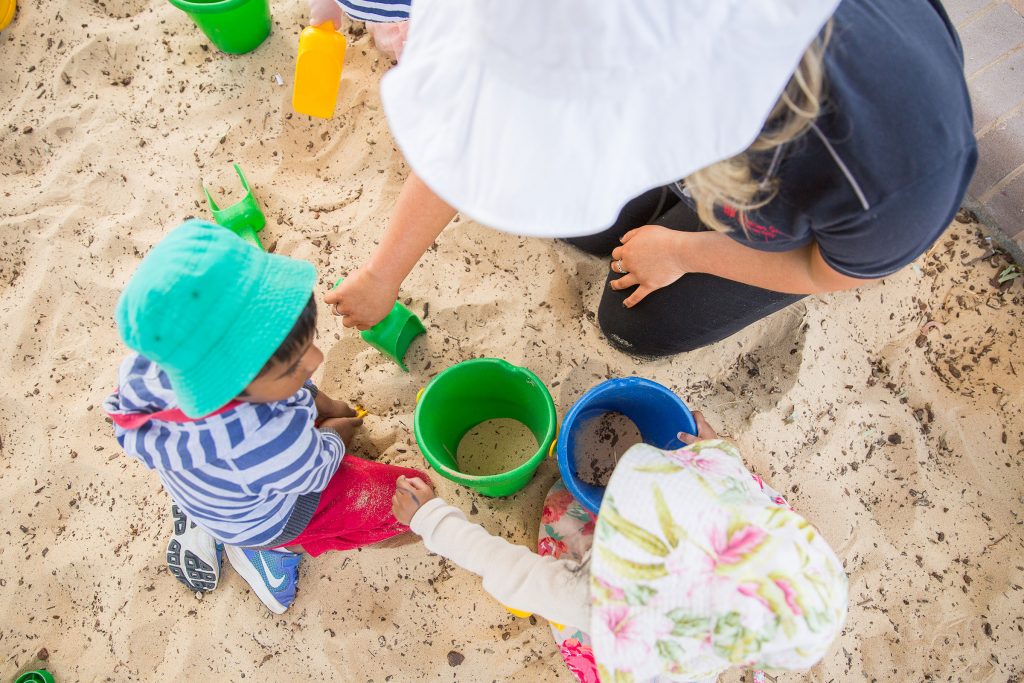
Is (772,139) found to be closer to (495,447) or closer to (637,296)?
(637,296)

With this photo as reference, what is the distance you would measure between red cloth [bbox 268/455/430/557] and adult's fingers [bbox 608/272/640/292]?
651mm

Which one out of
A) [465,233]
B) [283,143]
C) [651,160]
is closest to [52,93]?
[283,143]

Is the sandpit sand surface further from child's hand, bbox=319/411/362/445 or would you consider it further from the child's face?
the child's face

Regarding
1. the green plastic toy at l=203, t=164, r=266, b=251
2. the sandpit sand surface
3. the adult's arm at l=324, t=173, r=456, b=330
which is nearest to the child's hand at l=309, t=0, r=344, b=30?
the sandpit sand surface

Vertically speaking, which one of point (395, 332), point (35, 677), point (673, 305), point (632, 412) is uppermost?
point (673, 305)

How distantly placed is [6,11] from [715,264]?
2.18m

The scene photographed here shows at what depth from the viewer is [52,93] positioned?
1815mm

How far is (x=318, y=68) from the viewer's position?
1639 millimetres

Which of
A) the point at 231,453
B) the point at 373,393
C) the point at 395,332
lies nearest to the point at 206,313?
the point at 231,453

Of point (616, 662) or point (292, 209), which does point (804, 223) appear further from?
point (292, 209)

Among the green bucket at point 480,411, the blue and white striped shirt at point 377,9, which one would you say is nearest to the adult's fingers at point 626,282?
the green bucket at point 480,411

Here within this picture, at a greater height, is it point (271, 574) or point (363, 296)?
point (363, 296)

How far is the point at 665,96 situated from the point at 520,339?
1013 millimetres

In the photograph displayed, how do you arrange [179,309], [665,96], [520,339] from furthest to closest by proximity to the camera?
[520,339] → [179,309] → [665,96]
